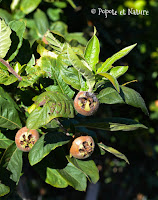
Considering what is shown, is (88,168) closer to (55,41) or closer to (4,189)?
(4,189)

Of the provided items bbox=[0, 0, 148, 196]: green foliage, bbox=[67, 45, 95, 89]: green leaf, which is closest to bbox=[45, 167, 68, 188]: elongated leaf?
bbox=[0, 0, 148, 196]: green foliage

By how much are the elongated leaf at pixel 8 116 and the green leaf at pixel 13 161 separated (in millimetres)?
90

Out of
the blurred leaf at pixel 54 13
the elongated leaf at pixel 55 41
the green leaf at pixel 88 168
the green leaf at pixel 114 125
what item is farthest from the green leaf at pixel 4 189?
the blurred leaf at pixel 54 13

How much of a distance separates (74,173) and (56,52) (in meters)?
0.55

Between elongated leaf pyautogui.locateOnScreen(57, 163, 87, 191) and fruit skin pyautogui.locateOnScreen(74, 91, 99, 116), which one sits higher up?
fruit skin pyautogui.locateOnScreen(74, 91, 99, 116)

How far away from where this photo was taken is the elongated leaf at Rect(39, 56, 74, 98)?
1.13 m

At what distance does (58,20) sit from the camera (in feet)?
7.20

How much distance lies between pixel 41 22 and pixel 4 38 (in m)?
1.04

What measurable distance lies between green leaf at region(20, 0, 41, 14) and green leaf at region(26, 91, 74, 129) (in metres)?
1.23

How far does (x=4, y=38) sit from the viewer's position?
110 cm

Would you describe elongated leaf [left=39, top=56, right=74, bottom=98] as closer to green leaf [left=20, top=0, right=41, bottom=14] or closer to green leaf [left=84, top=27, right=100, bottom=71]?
green leaf [left=84, top=27, right=100, bottom=71]

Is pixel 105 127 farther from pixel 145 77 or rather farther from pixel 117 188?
pixel 117 188

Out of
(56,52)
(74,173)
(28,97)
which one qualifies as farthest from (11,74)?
(74,173)

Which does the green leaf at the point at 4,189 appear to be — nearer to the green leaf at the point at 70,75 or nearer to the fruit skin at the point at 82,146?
the fruit skin at the point at 82,146
